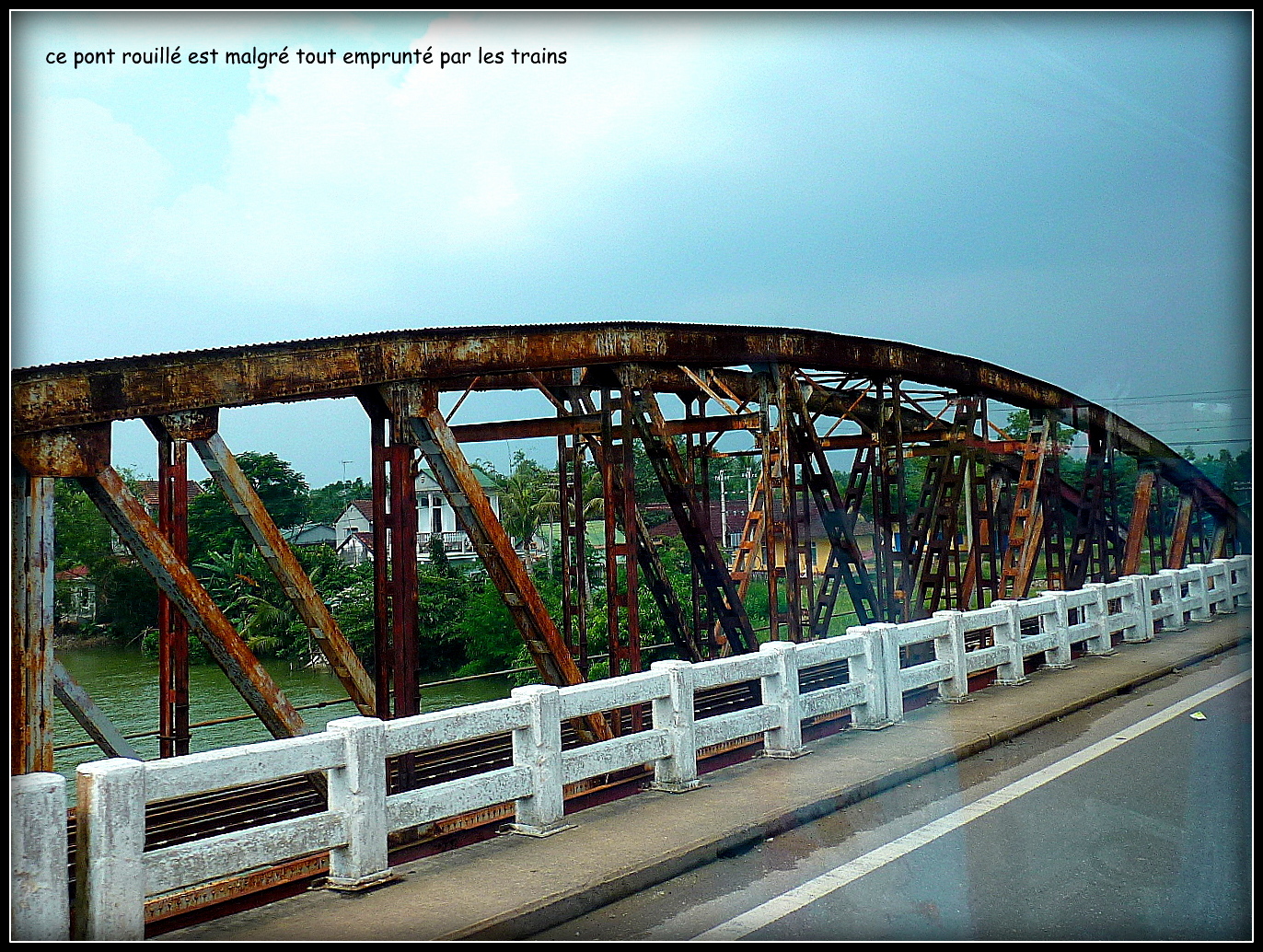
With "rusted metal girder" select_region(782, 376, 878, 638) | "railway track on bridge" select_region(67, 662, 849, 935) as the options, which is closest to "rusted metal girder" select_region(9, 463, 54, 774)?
"railway track on bridge" select_region(67, 662, 849, 935)

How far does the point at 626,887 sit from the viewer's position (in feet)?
19.3

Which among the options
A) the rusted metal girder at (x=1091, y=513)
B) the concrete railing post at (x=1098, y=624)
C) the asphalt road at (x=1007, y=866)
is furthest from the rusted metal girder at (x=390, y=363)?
the rusted metal girder at (x=1091, y=513)

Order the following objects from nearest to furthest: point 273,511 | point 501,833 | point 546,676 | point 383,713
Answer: point 501,833, point 383,713, point 546,676, point 273,511

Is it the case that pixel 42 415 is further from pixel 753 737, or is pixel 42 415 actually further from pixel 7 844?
pixel 753 737

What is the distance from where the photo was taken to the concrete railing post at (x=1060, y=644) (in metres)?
13.8

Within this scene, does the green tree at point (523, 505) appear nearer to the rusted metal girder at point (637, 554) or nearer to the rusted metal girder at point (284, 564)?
the rusted metal girder at point (637, 554)

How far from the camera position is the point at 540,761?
6.85m

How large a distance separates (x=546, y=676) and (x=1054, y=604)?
24.4 ft

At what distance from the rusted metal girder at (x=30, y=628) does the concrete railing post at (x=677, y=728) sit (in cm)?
380

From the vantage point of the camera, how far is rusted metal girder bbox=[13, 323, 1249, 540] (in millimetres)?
6418

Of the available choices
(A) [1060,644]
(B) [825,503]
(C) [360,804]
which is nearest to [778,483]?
(B) [825,503]

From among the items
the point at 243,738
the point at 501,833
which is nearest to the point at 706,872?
the point at 501,833

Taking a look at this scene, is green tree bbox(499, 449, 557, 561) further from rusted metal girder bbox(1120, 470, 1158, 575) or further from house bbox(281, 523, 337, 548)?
rusted metal girder bbox(1120, 470, 1158, 575)

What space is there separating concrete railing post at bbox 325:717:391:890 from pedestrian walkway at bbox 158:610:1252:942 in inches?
5.1
